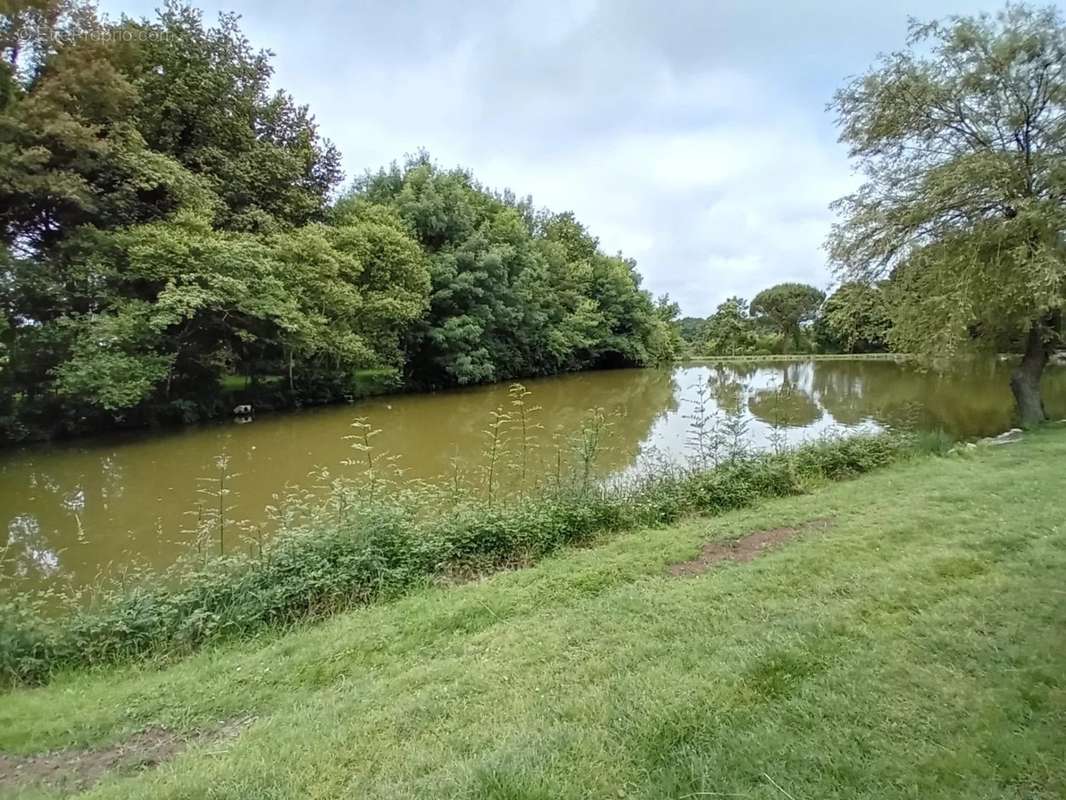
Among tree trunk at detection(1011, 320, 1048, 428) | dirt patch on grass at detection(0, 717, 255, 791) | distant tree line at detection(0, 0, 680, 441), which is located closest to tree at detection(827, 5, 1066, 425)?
tree trunk at detection(1011, 320, 1048, 428)

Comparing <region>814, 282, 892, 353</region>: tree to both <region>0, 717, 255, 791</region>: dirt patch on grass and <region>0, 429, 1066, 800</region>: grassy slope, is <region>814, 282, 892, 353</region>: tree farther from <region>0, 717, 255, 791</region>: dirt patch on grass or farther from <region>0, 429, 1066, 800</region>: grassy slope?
<region>0, 717, 255, 791</region>: dirt patch on grass

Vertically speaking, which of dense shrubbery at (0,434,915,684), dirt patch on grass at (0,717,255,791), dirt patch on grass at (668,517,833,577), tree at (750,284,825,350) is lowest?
dirt patch on grass at (0,717,255,791)

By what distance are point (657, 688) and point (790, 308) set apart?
50.6 metres

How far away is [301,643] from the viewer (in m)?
3.36

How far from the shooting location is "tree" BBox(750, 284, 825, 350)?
46781 mm

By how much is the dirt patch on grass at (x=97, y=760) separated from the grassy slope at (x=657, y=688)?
0.23 ft

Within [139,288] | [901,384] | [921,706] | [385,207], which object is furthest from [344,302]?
[901,384]

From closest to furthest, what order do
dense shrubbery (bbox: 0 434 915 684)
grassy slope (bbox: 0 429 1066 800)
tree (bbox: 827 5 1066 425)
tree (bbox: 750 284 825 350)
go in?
grassy slope (bbox: 0 429 1066 800)
dense shrubbery (bbox: 0 434 915 684)
tree (bbox: 827 5 1066 425)
tree (bbox: 750 284 825 350)

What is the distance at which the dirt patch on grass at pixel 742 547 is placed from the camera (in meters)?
4.04

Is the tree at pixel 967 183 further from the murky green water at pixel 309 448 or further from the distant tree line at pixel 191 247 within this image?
the distant tree line at pixel 191 247

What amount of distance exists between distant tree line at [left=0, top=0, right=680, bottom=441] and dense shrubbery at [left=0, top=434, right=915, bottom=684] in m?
6.61

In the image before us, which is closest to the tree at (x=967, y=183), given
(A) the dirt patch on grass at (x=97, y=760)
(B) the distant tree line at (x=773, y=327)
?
(A) the dirt patch on grass at (x=97, y=760)

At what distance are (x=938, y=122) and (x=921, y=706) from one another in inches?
430

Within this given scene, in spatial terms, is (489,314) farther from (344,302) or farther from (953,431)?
(953,431)
